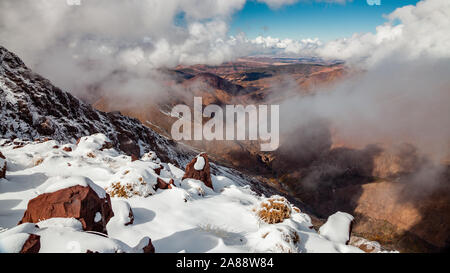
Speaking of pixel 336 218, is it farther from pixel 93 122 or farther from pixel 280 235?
pixel 93 122

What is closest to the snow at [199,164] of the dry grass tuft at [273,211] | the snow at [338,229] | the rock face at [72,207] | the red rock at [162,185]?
the red rock at [162,185]

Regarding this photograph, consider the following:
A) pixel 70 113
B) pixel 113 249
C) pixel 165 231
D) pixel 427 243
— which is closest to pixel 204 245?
pixel 165 231

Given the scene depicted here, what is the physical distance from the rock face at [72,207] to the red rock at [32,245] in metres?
1.46

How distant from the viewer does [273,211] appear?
1105 centimetres

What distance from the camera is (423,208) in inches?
6289

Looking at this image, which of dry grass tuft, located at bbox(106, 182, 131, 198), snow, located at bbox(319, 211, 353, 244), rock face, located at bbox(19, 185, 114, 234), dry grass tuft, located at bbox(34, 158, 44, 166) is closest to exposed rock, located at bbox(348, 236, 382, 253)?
snow, located at bbox(319, 211, 353, 244)

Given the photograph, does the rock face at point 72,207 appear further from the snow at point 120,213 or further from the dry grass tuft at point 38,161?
the dry grass tuft at point 38,161

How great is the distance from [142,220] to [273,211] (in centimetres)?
636

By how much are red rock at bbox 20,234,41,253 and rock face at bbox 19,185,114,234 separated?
1456mm

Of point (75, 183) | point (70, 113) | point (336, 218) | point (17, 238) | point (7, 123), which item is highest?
point (70, 113)

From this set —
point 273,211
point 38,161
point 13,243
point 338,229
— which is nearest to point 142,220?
point 13,243

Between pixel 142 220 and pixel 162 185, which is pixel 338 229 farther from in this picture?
pixel 162 185

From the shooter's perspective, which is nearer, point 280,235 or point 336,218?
point 280,235

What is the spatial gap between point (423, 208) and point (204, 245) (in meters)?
220
